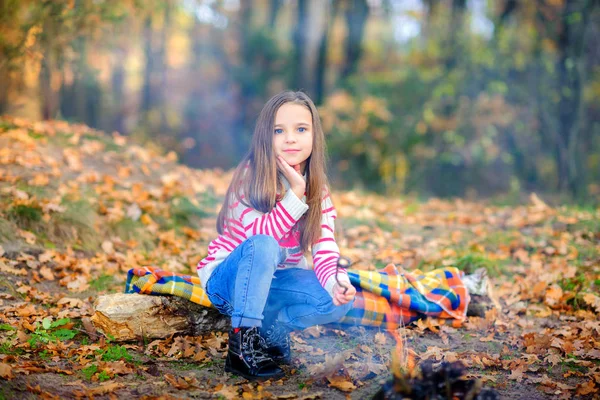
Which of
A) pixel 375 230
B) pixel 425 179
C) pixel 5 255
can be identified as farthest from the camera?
pixel 425 179

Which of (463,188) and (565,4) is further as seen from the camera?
(463,188)

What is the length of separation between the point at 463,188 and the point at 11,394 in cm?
1208

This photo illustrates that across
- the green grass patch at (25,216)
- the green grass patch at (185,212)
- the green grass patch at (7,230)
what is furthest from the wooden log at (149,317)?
the green grass patch at (185,212)

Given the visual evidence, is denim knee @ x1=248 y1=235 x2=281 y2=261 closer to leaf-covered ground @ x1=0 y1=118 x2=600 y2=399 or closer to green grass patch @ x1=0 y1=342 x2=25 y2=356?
leaf-covered ground @ x1=0 y1=118 x2=600 y2=399

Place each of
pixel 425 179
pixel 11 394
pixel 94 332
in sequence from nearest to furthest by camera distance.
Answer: pixel 11 394, pixel 94 332, pixel 425 179

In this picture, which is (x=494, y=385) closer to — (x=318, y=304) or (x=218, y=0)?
(x=318, y=304)

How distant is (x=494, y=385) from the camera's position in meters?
3.02

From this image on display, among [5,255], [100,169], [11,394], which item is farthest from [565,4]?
[11,394]

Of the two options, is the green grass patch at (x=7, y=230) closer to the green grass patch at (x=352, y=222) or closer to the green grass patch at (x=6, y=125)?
the green grass patch at (x=6, y=125)

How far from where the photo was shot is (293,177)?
309 centimetres

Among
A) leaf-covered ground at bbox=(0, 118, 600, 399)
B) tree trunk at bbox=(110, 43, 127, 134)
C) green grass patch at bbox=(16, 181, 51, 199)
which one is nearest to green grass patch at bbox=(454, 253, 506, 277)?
leaf-covered ground at bbox=(0, 118, 600, 399)

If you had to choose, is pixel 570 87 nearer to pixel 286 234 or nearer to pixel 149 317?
pixel 286 234

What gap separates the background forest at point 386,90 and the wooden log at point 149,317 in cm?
527

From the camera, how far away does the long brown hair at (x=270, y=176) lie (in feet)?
10.2
